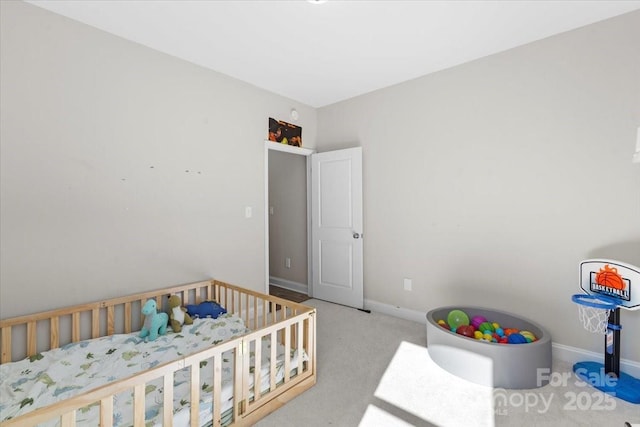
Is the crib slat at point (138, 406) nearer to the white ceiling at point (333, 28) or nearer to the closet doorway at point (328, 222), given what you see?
the closet doorway at point (328, 222)

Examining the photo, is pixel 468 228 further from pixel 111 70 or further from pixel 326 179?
pixel 111 70

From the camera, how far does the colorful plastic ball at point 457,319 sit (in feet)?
7.90

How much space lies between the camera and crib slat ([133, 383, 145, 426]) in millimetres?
1210

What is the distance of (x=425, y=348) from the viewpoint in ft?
8.05

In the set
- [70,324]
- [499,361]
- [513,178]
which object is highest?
[513,178]

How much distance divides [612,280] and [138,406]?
2773 millimetres

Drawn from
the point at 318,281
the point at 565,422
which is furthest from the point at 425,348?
the point at 318,281

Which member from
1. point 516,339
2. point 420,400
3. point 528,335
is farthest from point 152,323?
point 528,335

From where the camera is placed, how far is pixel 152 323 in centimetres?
211

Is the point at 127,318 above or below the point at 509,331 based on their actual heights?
above

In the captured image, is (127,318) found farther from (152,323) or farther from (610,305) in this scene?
(610,305)

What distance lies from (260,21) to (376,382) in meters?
2.65

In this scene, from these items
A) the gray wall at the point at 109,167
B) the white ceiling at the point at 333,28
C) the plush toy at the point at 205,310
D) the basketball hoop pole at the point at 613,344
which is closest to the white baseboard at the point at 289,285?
the gray wall at the point at 109,167

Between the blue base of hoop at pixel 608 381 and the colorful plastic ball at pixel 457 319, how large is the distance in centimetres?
76
